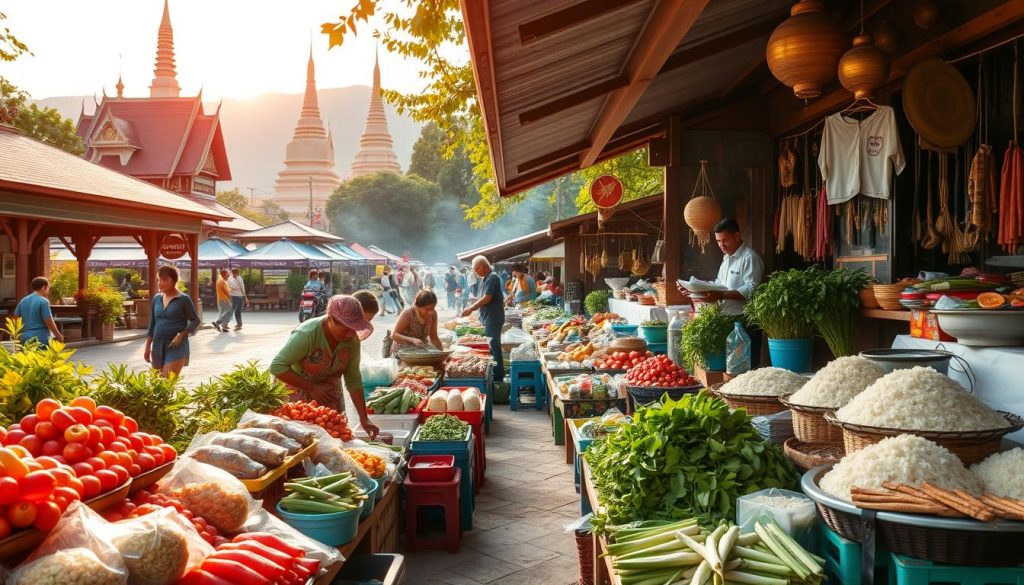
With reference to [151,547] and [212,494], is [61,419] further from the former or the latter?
[151,547]

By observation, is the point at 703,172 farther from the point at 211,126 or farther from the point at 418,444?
the point at 211,126

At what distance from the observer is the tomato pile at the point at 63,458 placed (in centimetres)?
234

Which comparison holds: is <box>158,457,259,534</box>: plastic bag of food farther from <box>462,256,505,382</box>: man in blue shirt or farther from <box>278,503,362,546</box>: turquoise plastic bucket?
<box>462,256,505,382</box>: man in blue shirt

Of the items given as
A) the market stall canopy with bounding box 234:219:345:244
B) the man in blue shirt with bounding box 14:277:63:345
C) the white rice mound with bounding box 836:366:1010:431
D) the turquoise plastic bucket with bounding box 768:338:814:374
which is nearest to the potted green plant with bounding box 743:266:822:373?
the turquoise plastic bucket with bounding box 768:338:814:374

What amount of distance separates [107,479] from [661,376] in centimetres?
456

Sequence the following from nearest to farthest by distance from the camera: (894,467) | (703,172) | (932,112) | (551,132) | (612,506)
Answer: (894,467), (612,506), (932,112), (551,132), (703,172)

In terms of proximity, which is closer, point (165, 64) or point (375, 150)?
point (165, 64)

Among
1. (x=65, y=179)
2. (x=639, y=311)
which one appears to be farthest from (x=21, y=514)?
(x=65, y=179)

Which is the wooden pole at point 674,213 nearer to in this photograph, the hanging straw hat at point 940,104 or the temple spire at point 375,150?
the hanging straw hat at point 940,104

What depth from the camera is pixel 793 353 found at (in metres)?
5.81

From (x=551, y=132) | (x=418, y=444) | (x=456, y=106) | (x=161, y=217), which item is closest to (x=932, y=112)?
(x=551, y=132)

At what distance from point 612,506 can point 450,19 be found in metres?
8.09

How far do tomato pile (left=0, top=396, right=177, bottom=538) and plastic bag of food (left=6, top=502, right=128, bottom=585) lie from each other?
2.0 inches

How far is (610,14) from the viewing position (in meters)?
4.21
